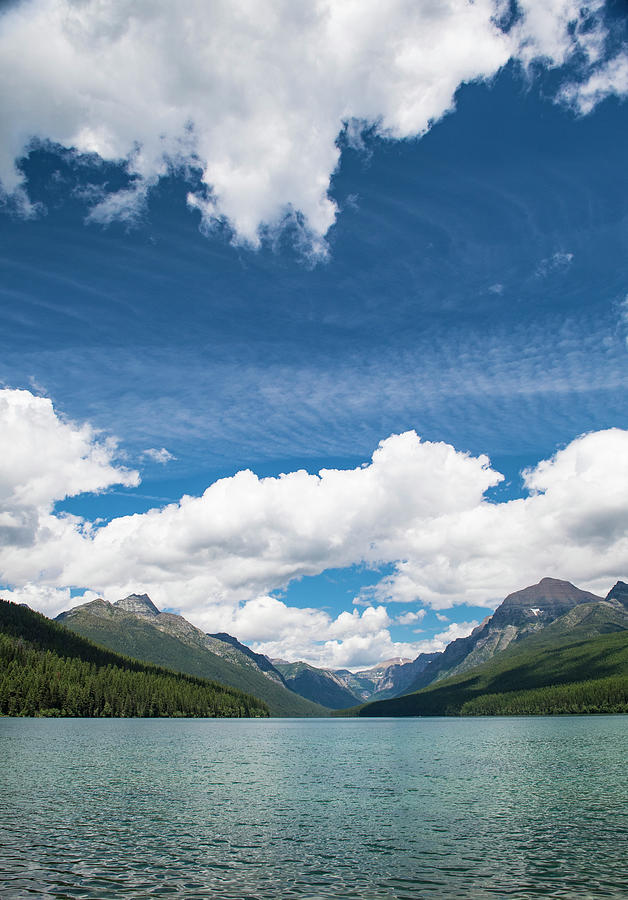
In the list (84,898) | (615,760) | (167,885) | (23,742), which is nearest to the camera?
(84,898)

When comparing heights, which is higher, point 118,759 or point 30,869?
point 30,869

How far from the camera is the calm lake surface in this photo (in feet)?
99.6

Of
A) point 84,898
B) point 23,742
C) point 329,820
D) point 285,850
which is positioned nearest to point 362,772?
point 329,820

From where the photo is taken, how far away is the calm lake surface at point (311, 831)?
99.6ft

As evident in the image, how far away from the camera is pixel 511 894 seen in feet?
93.9

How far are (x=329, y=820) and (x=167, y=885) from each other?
74.9 ft

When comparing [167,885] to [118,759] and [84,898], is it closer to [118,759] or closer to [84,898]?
[84,898]

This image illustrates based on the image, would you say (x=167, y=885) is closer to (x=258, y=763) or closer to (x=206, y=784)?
(x=206, y=784)

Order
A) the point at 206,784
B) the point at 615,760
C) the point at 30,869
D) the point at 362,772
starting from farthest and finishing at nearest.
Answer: the point at 615,760 < the point at 362,772 < the point at 206,784 < the point at 30,869

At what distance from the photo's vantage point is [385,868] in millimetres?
33688

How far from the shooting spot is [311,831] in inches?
1753

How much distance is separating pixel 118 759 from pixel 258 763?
928 inches

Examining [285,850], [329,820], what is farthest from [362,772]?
[285,850]

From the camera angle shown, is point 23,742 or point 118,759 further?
point 23,742
